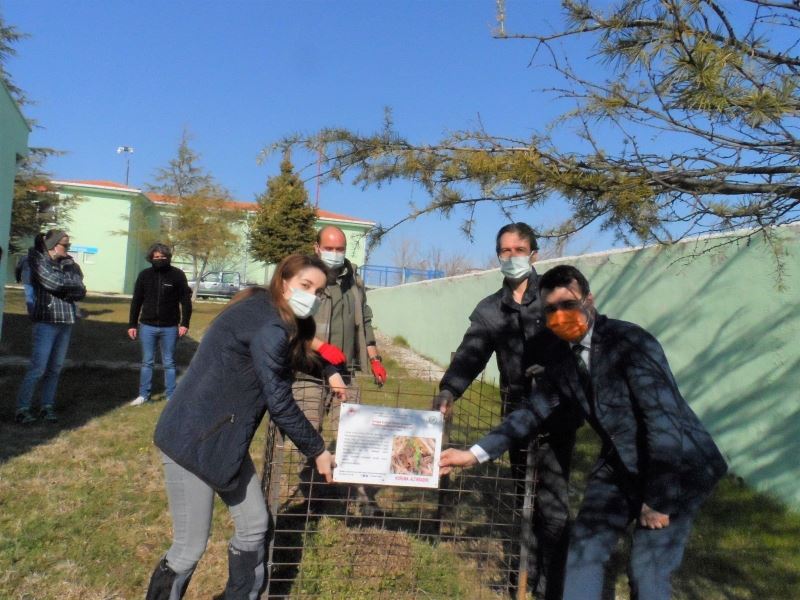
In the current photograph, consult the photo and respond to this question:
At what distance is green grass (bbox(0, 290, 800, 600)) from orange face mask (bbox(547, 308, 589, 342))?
0.86 metres

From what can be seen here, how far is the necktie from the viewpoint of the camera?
2.79 meters

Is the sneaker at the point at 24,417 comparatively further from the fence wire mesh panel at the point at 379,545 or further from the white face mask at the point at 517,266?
the white face mask at the point at 517,266

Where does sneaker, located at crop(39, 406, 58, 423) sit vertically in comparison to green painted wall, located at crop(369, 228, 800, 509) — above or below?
below

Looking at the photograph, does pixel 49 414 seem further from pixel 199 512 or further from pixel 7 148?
pixel 7 148

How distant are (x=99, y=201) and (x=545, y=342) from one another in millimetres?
41724

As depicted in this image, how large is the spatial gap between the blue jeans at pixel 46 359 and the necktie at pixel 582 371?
546cm

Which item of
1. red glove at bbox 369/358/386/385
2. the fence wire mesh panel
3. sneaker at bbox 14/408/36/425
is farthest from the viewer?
sneaker at bbox 14/408/36/425

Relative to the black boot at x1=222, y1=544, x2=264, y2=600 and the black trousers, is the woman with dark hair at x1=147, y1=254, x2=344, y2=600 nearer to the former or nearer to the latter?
the black boot at x1=222, y1=544, x2=264, y2=600

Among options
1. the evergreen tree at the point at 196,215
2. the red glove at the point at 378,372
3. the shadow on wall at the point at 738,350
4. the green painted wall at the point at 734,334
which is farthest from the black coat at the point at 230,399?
the evergreen tree at the point at 196,215

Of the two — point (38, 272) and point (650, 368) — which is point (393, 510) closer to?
point (650, 368)

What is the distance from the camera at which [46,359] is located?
6.75m

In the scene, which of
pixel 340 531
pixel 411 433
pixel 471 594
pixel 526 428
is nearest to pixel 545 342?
pixel 526 428

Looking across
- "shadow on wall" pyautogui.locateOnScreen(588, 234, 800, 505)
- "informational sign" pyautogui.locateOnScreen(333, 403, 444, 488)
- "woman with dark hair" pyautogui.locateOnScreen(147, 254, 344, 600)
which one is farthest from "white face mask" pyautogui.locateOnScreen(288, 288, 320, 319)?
"shadow on wall" pyautogui.locateOnScreen(588, 234, 800, 505)

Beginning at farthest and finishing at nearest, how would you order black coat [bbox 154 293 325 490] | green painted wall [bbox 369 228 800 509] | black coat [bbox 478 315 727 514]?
green painted wall [bbox 369 228 800 509], black coat [bbox 154 293 325 490], black coat [bbox 478 315 727 514]
